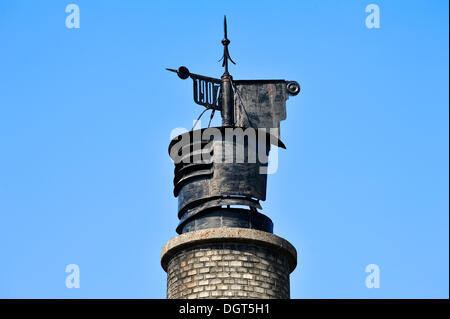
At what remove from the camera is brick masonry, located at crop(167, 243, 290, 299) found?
71.4 feet

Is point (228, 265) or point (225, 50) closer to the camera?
point (228, 265)

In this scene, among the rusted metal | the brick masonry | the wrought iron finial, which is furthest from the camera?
the wrought iron finial

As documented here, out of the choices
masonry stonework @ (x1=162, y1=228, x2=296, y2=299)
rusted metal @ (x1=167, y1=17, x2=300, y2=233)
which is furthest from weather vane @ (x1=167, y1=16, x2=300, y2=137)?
masonry stonework @ (x1=162, y1=228, x2=296, y2=299)

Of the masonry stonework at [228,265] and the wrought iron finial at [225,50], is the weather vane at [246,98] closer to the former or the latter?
the wrought iron finial at [225,50]

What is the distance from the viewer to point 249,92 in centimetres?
2509

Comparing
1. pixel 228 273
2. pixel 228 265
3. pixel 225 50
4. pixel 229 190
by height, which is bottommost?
pixel 228 273

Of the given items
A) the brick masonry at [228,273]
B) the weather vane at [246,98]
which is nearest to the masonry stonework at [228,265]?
the brick masonry at [228,273]

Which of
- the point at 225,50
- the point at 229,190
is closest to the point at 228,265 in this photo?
the point at 229,190

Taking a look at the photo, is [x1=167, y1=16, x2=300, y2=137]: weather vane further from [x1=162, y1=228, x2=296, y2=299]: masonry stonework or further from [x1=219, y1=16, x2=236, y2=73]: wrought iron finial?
[x1=162, y1=228, x2=296, y2=299]: masonry stonework

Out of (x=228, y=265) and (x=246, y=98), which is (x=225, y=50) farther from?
(x=228, y=265)

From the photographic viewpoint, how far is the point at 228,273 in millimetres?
21875

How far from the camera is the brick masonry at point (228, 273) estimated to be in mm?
21766
